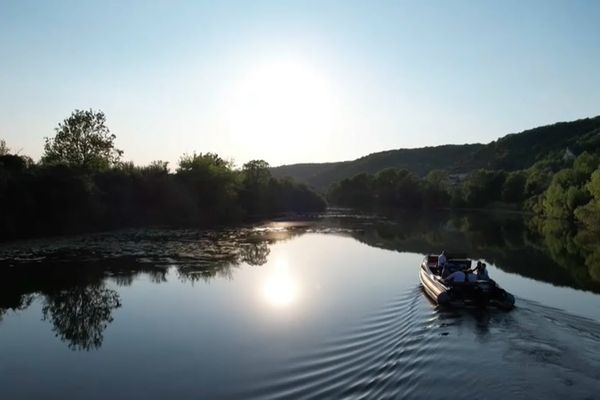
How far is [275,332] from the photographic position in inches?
589

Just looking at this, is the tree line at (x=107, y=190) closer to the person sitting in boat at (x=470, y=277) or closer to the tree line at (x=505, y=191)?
the person sitting in boat at (x=470, y=277)

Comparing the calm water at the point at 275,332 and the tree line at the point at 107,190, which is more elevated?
the tree line at the point at 107,190

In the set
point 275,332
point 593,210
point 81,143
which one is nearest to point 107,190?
point 81,143

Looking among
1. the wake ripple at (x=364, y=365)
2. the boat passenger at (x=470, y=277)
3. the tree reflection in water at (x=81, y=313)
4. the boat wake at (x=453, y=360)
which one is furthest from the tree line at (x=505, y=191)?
the tree reflection in water at (x=81, y=313)

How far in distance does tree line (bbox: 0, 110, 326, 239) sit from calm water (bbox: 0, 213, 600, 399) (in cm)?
1074

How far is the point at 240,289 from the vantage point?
851 inches

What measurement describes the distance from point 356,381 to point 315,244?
2919cm

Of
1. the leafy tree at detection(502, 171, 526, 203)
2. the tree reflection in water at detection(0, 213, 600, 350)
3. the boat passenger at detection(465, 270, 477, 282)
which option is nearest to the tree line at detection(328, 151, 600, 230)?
the leafy tree at detection(502, 171, 526, 203)

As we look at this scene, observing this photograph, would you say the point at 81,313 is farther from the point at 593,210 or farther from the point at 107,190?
the point at 593,210

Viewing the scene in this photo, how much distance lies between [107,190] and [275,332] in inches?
1593

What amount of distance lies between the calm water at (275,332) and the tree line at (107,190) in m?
10.7

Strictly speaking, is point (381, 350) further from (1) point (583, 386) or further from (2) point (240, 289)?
(2) point (240, 289)

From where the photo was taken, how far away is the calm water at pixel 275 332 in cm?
1080

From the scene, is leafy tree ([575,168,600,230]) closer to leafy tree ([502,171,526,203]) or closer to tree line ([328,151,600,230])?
tree line ([328,151,600,230])
